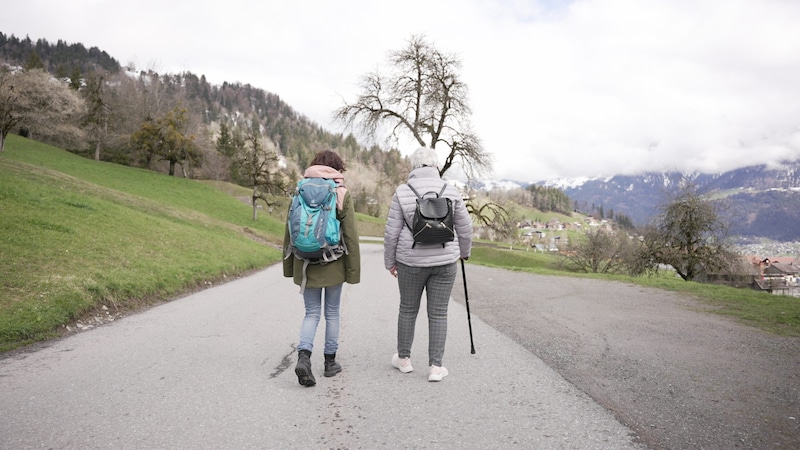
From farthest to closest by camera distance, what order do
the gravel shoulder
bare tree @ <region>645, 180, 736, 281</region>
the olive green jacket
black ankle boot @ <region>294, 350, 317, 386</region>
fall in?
bare tree @ <region>645, 180, 736, 281</region> < the olive green jacket < black ankle boot @ <region>294, 350, 317, 386</region> < the gravel shoulder

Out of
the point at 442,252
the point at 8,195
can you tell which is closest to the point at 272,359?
the point at 442,252

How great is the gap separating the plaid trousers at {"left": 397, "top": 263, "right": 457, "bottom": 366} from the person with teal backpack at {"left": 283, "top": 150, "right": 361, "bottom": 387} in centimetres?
54

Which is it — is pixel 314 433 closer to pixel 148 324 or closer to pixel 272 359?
pixel 272 359

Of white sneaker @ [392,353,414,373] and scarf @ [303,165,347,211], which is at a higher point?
scarf @ [303,165,347,211]

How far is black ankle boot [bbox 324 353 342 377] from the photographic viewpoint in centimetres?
439

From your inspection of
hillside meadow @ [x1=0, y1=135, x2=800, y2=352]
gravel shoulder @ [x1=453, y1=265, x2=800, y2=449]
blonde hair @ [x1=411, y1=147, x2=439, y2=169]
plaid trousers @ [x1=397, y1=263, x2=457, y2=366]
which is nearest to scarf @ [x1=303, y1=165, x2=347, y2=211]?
blonde hair @ [x1=411, y1=147, x2=439, y2=169]

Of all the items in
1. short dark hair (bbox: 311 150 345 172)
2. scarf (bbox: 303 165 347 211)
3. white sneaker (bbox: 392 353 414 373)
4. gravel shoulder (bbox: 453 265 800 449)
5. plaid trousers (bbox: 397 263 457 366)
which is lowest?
white sneaker (bbox: 392 353 414 373)

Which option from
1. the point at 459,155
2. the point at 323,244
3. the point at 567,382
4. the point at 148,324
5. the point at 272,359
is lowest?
the point at 148,324

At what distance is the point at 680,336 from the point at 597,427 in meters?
3.71

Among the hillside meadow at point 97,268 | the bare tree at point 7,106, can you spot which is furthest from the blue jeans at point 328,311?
the bare tree at point 7,106

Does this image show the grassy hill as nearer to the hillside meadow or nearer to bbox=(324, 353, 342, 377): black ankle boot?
the hillside meadow

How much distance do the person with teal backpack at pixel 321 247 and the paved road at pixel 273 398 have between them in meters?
0.40

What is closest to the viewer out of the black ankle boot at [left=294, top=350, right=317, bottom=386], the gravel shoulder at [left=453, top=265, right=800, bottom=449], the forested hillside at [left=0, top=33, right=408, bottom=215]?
the gravel shoulder at [left=453, top=265, right=800, bottom=449]

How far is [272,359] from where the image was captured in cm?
495
